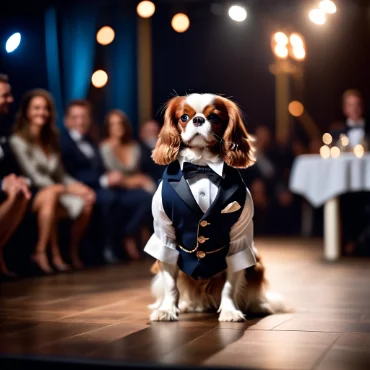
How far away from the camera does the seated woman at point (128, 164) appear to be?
6168 mm

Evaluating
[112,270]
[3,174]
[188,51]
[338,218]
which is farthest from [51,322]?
[188,51]

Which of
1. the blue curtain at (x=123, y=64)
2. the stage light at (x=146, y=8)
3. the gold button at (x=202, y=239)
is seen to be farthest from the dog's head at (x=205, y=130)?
the blue curtain at (x=123, y=64)

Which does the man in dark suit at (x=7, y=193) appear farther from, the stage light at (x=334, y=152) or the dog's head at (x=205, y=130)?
the stage light at (x=334, y=152)

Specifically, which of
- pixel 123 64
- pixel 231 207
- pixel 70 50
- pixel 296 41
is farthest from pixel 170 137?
pixel 123 64

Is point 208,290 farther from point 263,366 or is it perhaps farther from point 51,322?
point 263,366

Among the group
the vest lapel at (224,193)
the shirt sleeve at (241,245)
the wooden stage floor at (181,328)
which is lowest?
the wooden stage floor at (181,328)

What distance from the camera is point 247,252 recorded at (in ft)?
8.98

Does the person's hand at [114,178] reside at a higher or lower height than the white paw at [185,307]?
higher

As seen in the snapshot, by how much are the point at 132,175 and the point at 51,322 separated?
12.1ft

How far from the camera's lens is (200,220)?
8.77 feet

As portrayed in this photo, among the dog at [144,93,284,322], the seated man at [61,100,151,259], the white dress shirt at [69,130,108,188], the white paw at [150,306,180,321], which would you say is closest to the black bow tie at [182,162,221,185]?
the dog at [144,93,284,322]

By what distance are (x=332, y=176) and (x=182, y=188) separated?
10.1 ft

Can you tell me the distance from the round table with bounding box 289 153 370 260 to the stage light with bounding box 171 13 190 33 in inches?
151

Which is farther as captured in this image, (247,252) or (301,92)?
(301,92)
